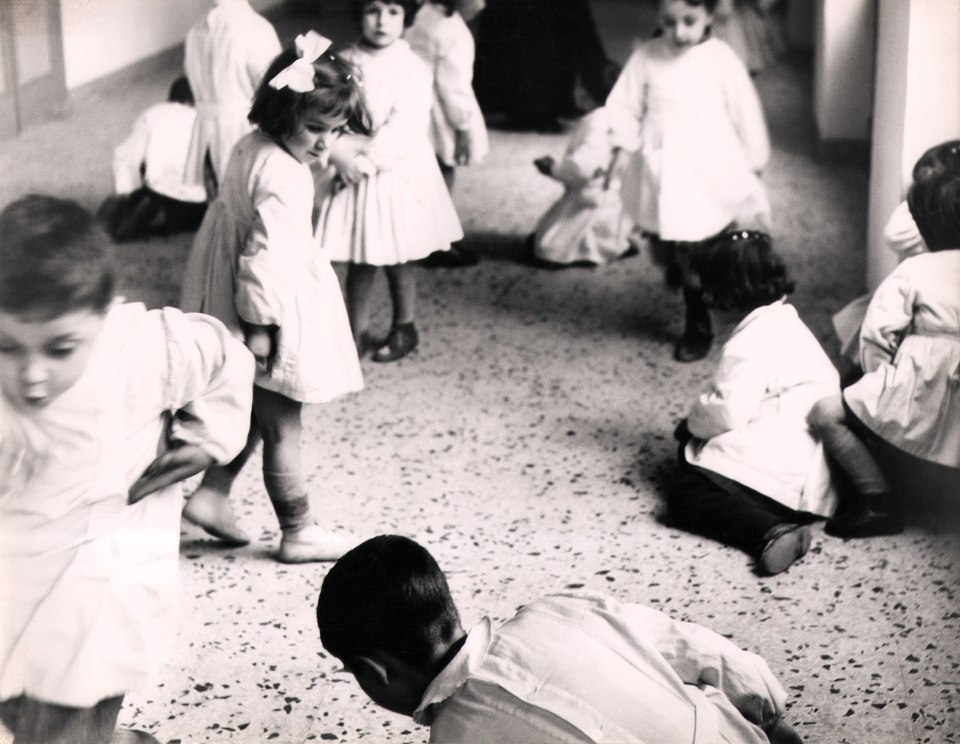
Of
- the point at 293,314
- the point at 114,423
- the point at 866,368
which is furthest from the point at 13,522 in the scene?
the point at 866,368

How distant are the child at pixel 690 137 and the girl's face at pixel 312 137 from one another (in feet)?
4.00

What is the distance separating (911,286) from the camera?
2.17 metres

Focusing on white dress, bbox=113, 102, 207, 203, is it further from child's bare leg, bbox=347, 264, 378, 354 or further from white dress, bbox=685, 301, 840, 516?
white dress, bbox=685, 301, 840, 516

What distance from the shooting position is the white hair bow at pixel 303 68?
1.74 m

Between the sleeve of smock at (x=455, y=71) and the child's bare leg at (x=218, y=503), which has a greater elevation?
the sleeve of smock at (x=455, y=71)

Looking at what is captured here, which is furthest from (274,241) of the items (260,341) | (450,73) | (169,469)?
(450,73)

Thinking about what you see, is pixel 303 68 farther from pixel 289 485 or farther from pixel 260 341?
pixel 289 485

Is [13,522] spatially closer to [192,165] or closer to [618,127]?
[192,165]

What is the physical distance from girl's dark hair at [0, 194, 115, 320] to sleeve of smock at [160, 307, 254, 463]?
0.52ft

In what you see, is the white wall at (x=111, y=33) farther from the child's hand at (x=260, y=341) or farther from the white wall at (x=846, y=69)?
the white wall at (x=846, y=69)

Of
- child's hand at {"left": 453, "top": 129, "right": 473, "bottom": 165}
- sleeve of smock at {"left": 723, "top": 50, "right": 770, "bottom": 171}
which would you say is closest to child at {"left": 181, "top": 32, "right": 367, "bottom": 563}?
sleeve of smock at {"left": 723, "top": 50, "right": 770, "bottom": 171}

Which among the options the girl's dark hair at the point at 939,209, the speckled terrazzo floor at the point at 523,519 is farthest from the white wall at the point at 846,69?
the girl's dark hair at the point at 939,209

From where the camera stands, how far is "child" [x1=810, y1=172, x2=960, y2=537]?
84.5 inches

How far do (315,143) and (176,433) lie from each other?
0.57 meters
